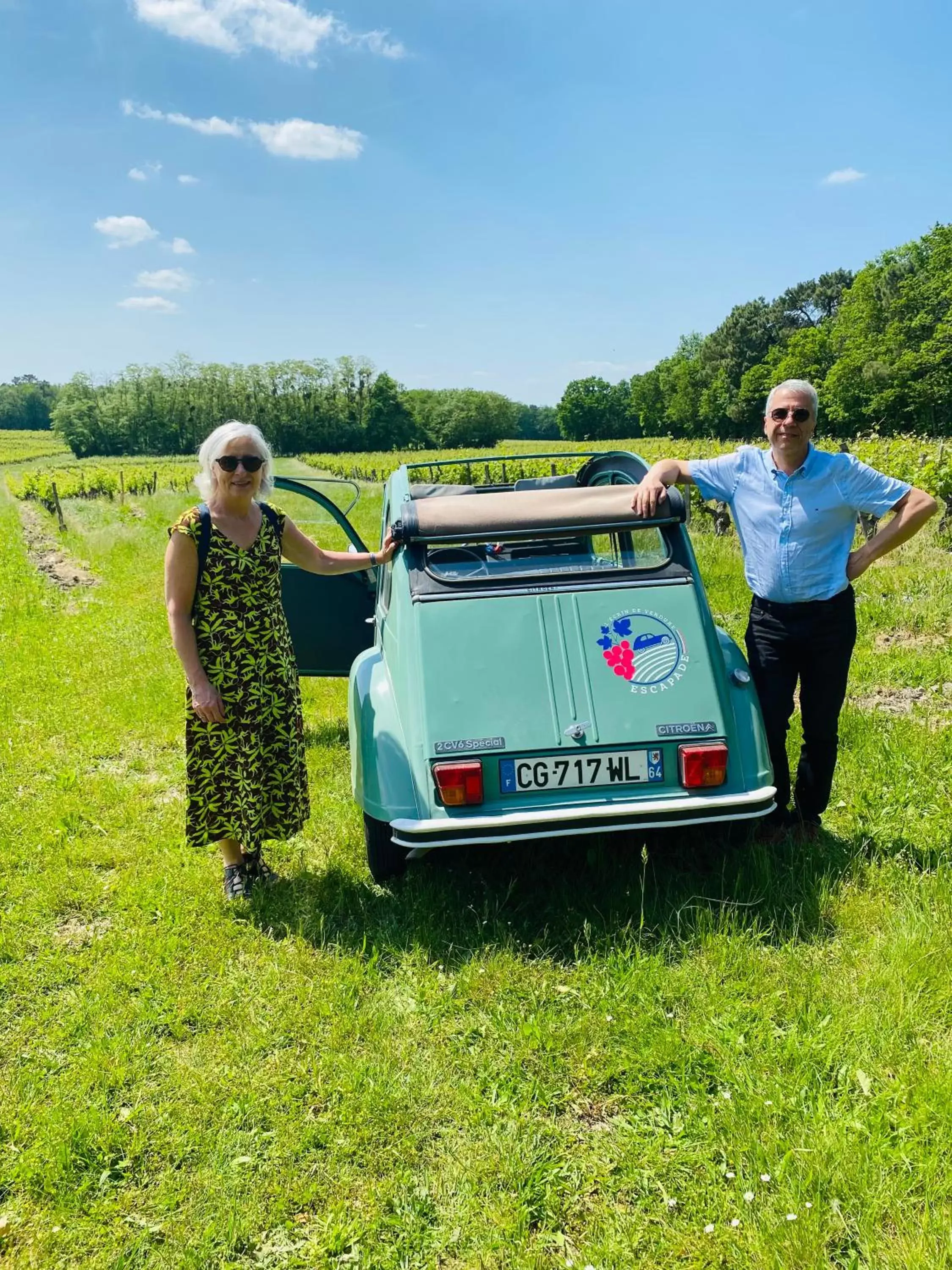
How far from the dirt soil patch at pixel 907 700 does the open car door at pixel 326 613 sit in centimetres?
380

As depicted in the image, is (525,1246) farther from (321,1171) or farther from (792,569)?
(792,569)

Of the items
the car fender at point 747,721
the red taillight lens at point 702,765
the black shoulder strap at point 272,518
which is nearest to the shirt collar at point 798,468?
the car fender at point 747,721

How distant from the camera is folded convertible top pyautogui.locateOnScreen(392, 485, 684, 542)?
4.05 metres

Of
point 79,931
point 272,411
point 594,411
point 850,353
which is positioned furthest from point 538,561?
point 594,411

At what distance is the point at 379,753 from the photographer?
3.80 m

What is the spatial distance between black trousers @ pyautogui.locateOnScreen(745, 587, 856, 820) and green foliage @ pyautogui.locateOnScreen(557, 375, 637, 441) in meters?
116

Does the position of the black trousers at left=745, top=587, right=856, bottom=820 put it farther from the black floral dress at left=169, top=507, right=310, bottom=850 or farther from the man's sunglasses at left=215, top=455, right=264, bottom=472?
the man's sunglasses at left=215, top=455, right=264, bottom=472

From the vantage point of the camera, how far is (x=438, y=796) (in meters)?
3.51

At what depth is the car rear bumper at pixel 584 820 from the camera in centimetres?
341

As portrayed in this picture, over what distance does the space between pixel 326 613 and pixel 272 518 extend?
1.81 metres

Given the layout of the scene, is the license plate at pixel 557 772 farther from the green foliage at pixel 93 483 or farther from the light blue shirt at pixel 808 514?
the green foliage at pixel 93 483

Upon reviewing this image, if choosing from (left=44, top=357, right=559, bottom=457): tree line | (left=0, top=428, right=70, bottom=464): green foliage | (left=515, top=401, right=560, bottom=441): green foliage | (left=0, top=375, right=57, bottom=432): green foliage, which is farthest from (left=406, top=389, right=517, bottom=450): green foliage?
(left=0, top=375, right=57, bottom=432): green foliage

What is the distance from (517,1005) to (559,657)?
1442 millimetres

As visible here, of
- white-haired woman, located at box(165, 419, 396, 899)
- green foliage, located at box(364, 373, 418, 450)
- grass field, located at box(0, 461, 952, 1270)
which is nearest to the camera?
grass field, located at box(0, 461, 952, 1270)
